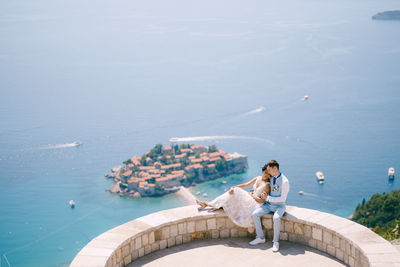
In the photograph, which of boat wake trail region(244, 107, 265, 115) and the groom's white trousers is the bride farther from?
boat wake trail region(244, 107, 265, 115)

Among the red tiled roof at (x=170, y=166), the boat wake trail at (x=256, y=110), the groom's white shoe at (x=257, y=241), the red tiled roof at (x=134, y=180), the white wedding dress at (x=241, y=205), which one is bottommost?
the red tiled roof at (x=134, y=180)

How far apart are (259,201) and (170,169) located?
50131mm

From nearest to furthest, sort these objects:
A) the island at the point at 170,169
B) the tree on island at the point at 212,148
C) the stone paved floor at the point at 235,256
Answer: the stone paved floor at the point at 235,256
the island at the point at 170,169
the tree on island at the point at 212,148

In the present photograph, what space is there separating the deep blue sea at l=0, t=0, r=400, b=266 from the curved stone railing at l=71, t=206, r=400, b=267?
3660 centimetres

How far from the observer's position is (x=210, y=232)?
494cm

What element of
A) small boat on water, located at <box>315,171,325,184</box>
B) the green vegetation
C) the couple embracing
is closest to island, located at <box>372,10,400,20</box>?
small boat on water, located at <box>315,171,325,184</box>

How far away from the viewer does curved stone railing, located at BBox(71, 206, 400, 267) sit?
13.4 ft

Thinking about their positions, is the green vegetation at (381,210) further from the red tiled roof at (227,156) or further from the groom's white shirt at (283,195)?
the groom's white shirt at (283,195)

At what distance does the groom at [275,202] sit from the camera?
15.3 feet

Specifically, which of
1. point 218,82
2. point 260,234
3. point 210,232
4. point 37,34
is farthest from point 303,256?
point 37,34

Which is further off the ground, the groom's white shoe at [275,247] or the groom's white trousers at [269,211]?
the groom's white trousers at [269,211]

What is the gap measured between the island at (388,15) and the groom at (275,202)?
120845 mm

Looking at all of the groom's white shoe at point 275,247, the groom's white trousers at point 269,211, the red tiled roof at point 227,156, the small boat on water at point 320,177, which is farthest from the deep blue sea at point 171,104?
the groom's white shoe at point 275,247

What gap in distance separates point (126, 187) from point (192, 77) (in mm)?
31968
